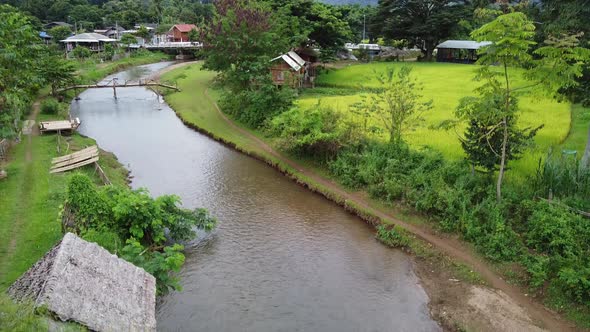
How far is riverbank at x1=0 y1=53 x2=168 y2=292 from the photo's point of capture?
13.8 m

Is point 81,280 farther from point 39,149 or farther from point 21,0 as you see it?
point 21,0

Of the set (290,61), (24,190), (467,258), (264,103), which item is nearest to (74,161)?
(24,190)

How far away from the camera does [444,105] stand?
31766mm

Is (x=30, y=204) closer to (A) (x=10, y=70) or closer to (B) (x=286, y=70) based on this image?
(A) (x=10, y=70)

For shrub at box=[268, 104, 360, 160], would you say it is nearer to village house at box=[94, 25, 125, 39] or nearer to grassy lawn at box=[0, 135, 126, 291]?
grassy lawn at box=[0, 135, 126, 291]

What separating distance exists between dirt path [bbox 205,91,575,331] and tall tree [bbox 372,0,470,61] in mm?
42308

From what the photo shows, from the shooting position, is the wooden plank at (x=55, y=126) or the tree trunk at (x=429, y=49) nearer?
the wooden plank at (x=55, y=126)

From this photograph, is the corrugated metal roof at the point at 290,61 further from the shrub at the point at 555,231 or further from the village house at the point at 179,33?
the village house at the point at 179,33

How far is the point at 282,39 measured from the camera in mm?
38688

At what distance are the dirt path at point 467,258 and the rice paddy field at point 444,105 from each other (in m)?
4.28

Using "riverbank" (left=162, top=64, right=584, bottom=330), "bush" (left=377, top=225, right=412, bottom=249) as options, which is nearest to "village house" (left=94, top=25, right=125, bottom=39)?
"riverbank" (left=162, top=64, right=584, bottom=330)

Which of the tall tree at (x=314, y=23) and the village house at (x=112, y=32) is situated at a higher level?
the village house at (x=112, y=32)

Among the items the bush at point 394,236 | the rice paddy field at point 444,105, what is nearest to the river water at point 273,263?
the bush at point 394,236

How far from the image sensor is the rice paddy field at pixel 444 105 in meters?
21.8
